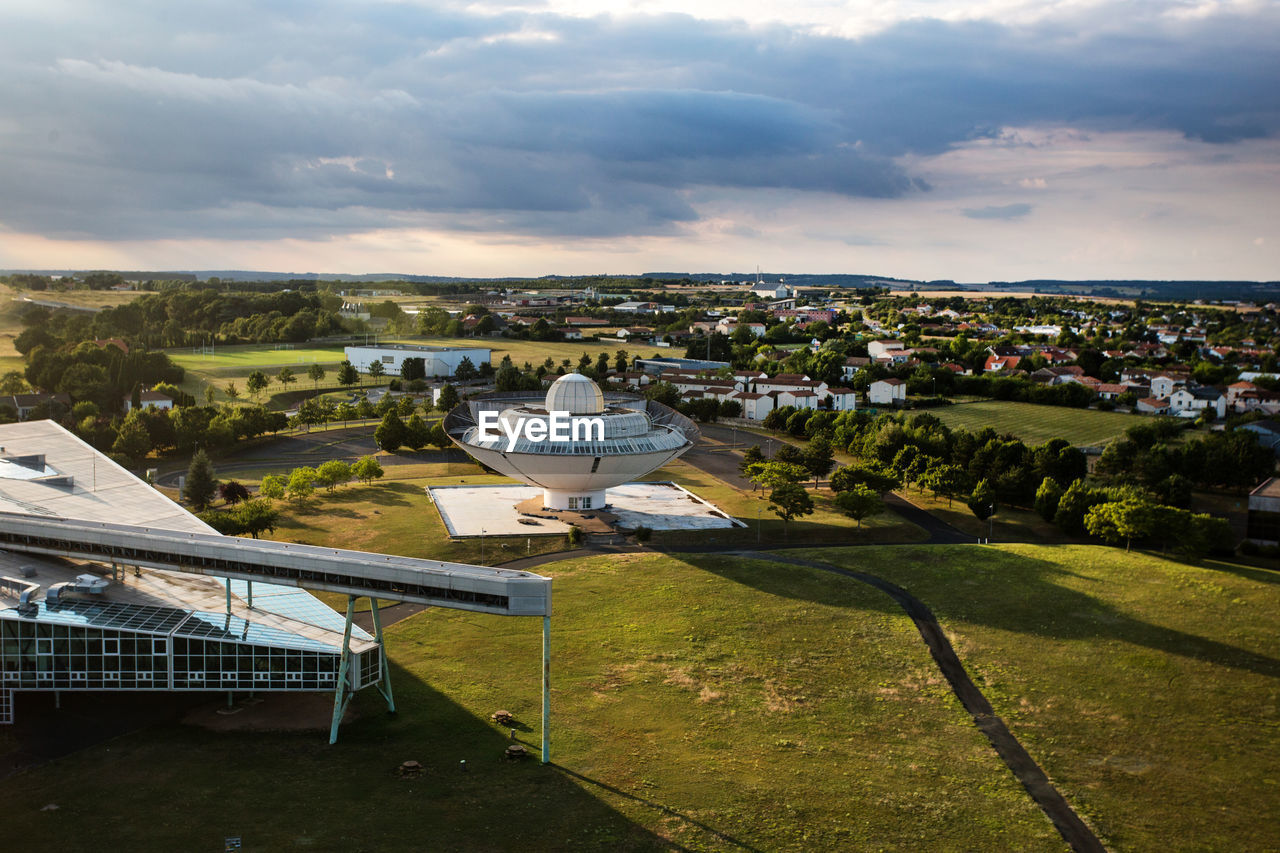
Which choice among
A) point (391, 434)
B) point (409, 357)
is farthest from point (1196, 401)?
point (409, 357)

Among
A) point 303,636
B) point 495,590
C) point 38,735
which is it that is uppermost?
point 495,590

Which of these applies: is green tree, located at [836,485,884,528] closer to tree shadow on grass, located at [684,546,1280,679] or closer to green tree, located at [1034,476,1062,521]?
tree shadow on grass, located at [684,546,1280,679]

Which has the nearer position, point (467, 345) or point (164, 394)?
point (164, 394)

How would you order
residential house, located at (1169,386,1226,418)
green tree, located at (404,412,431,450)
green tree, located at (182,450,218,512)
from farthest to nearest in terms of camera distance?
1. residential house, located at (1169,386,1226,418)
2. green tree, located at (404,412,431,450)
3. green tree, located at (182,450,218,512)

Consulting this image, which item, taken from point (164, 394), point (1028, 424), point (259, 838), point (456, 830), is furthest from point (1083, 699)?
point (164, 394)

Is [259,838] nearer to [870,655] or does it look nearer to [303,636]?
[303,636]

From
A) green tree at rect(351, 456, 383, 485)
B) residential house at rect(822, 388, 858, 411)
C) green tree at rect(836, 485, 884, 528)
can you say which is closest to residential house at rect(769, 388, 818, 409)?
residential house at rect(822, 388, 858, 411)
